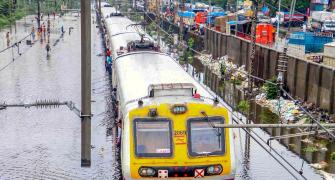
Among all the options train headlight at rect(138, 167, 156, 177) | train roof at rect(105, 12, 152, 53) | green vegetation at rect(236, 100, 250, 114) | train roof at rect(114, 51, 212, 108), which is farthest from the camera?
train roof at rect(105, 12, 152, 53)

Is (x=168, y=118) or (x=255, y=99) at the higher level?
(x=168, y=118)

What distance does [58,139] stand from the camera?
1945cm

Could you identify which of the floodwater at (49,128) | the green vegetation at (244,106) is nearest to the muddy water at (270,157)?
the green vegetation at (244,106)

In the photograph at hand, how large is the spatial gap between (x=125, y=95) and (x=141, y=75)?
4.63 feet

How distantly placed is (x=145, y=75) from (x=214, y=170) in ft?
13.5

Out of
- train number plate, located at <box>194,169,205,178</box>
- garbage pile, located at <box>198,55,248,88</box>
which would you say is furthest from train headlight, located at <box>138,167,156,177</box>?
garbage pile, located at <box>198,55,248,88</box>

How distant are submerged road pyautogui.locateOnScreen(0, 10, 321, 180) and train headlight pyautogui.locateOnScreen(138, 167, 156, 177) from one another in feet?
13.8

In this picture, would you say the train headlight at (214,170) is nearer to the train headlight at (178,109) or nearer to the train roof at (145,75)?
the train headlight at (178,109)

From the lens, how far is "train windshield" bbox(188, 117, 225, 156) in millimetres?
11688

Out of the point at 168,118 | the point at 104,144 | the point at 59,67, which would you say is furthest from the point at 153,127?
the point at 59,67

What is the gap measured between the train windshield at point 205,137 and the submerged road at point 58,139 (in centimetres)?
426

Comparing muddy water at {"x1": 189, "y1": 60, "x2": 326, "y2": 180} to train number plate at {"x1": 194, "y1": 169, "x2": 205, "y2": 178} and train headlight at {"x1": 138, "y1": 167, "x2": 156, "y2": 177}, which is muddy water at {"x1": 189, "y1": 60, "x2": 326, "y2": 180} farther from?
train headlight at {"x1": 138, "y1": 167, "x2": 156, "y2": 177}

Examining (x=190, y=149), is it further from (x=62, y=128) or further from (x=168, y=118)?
(x=62, y=128)

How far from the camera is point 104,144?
18.9 m
